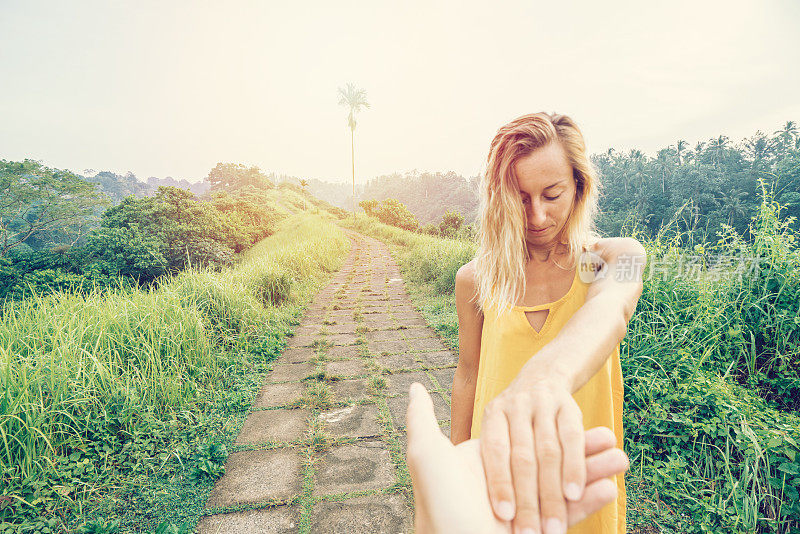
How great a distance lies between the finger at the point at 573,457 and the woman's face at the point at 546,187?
2.21 feet

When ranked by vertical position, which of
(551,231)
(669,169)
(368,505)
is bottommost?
(368,505)

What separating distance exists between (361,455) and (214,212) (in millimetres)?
14187

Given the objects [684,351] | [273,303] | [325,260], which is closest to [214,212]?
[325,260]

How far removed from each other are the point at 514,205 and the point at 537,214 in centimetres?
7

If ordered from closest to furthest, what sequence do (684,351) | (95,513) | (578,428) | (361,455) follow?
(578,428) → (95,513) → (361,455) → (684,351)

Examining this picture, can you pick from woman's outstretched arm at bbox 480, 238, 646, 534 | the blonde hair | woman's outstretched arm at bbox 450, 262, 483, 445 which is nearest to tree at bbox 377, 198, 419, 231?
woman's outstretched arm at bbox 450, 262, 483, 445

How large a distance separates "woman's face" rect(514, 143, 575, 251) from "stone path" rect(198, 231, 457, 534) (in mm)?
1565

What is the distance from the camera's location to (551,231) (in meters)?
1.15

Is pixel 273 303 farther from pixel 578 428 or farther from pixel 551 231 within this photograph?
pixel 578 428

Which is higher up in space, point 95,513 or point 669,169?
point 669,169

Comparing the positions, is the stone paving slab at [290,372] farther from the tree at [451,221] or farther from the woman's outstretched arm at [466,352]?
the tree at [451,221]

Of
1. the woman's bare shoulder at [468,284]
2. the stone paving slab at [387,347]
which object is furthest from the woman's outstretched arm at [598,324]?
the stone paving slab at [387,347]

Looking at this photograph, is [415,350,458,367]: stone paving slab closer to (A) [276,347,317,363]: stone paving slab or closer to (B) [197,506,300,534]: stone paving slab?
(A) [276,347,317,363]: stone paving slab

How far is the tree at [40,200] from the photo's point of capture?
18.5 metres
